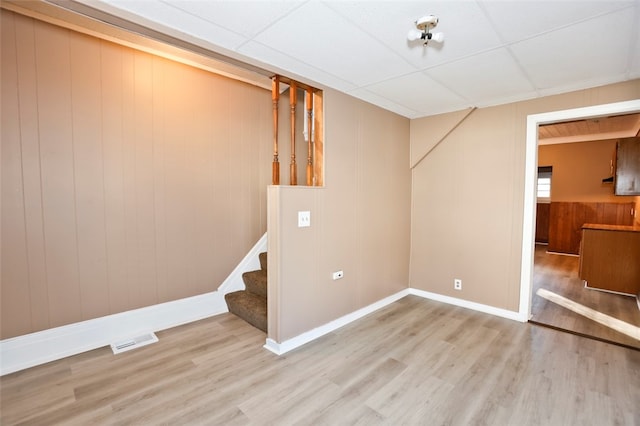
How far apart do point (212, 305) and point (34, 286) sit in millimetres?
1572

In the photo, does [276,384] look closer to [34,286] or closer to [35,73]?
[34,286]

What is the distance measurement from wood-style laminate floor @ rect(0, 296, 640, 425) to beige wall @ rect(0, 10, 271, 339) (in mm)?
609

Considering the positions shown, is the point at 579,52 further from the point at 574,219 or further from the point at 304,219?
the point at 574,219

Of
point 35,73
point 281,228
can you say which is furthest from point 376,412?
point 35,73

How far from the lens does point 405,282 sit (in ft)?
13.8

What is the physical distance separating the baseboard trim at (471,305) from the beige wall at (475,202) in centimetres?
5

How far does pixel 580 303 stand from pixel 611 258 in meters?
1.10

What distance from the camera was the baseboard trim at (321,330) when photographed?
2688 millimetres

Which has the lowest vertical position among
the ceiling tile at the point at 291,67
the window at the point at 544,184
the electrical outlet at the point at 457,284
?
the electrical outlet at the point at 457,284

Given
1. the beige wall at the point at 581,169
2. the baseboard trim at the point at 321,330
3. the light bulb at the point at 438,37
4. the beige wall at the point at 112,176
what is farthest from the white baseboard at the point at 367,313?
the beige wall at the point at 581,169

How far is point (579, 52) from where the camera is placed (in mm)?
2170

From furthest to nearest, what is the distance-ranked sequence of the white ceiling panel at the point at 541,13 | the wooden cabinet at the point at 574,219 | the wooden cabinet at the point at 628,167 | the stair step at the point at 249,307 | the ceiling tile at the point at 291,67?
the wooden cabinet at the point at 574,219 < the wooden cabinet at the point at 628,167 < the stair step at the point at 249,307 < the ceiling tile at the point at 291,67 < the white ceiling panel at the point at 541,13

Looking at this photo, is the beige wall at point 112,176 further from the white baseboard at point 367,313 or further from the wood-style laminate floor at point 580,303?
the wood-style laminate floor at point 580,303

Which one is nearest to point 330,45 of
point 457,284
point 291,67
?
point 291,67
